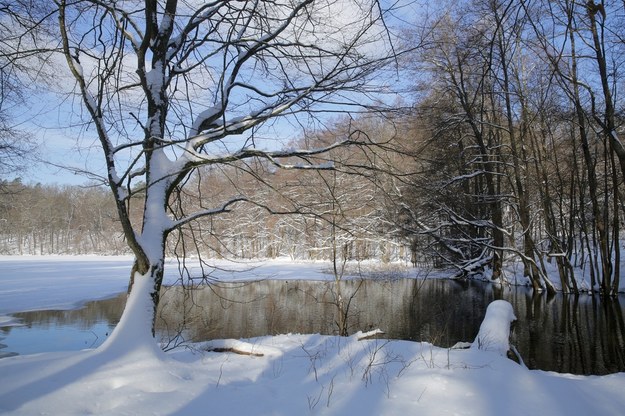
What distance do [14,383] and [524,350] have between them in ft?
32.1

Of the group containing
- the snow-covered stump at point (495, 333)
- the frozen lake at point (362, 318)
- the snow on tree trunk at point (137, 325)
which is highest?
the snow on tree trunk at point (137, 325)

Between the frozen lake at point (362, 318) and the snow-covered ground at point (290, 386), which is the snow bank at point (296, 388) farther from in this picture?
the frozen lake at point (362, 318)

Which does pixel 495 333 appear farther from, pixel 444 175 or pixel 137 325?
pixel 444 175

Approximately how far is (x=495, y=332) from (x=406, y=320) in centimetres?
776

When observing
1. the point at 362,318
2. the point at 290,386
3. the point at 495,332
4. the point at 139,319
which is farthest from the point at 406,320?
the point at 139,319

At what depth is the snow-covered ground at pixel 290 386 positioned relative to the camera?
2.73m

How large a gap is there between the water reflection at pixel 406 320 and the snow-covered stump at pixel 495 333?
87.7 inches

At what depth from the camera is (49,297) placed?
694 inches

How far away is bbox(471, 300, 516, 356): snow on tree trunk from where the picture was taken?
16.2 feet

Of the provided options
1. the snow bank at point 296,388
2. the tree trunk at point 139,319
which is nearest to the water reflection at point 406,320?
the tree trunk at point 139,319

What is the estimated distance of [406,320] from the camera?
12781mm

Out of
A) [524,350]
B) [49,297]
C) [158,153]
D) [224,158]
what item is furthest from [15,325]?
[524,350]

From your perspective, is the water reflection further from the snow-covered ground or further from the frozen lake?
the snow-covered ground

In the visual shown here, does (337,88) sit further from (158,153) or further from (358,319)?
(358,319)
